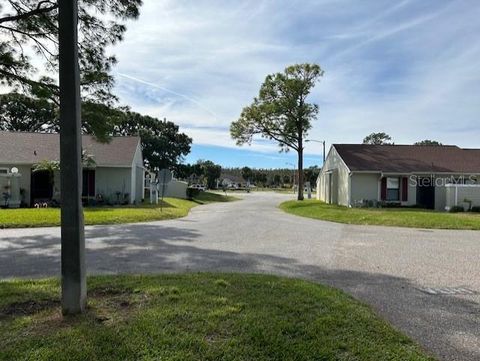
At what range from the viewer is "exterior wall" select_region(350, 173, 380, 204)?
26.8 metres

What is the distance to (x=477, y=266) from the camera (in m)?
8.45

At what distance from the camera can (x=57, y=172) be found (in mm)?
24625

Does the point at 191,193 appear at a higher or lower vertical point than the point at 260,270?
higher

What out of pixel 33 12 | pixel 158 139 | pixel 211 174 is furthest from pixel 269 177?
pixel 33 12

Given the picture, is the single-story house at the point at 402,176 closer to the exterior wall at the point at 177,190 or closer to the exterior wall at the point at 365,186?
the exterior wall at the point at 365,186

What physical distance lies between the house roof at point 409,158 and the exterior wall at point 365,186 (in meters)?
0.50

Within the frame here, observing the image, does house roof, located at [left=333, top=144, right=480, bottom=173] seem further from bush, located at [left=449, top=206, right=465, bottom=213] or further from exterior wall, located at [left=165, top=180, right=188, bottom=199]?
exterior wall, located at [left=165, top=180, right=188, bottom=199]

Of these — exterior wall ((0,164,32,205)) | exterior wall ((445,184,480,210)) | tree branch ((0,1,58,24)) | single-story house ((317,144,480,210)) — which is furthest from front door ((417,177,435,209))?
exterior wall ((0,164,32,205))

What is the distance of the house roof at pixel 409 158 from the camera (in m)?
27.3

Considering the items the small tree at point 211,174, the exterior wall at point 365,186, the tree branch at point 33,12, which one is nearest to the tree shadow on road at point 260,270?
the tree branch at point 33,12

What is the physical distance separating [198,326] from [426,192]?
81.3 ft

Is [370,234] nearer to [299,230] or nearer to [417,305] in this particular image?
[299,230]

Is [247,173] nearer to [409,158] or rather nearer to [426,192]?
[409,158]

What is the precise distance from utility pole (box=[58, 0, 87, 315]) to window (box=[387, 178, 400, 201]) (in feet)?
81.4
